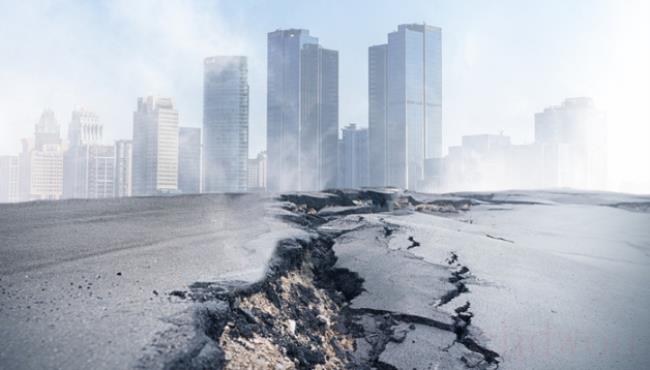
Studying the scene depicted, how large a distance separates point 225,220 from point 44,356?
336 centimetres

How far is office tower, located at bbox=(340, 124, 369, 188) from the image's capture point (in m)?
100

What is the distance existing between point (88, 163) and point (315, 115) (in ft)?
139

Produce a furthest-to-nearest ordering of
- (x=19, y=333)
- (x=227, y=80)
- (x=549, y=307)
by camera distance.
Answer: (x=227, y=80) < (x=549, y=307) < (x=19, y=333)

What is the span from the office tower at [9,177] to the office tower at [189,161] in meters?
23.3

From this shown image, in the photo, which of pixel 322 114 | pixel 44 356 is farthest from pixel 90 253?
pixel 322 114

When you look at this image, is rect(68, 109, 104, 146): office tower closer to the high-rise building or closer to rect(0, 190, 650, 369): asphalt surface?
the high-rise building

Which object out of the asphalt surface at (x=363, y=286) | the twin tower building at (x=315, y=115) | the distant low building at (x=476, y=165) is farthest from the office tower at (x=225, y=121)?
the asphalt surface at (x=363, y=286)

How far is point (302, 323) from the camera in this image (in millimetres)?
2895

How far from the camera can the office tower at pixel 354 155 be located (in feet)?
329

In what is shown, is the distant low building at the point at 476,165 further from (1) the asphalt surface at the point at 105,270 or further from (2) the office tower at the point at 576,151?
(1) the asphalt surface at the point at 105,270

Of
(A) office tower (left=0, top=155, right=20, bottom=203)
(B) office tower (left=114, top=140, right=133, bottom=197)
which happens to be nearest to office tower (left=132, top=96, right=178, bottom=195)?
→ (B) office tower (left=114, top=140, right=133, bottom=197)

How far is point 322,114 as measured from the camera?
96.3 meters

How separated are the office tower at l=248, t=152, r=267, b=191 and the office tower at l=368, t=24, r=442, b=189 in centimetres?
2199

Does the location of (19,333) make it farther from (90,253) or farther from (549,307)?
(549,307)
